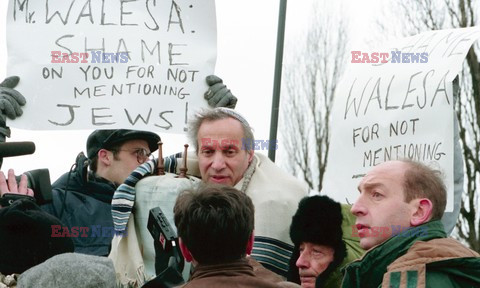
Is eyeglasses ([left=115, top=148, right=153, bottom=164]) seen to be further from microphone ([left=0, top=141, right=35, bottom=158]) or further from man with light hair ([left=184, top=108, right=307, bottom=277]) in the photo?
microphone ([left=0, top=141, right=35, bottom=158])

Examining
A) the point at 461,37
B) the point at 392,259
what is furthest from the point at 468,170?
the point at 392,259

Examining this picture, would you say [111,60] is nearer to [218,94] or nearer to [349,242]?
[218,94]

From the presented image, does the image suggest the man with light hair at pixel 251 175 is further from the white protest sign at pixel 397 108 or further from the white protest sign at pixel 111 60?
the white protest sign at pixel 397 108

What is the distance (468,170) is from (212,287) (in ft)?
38.9

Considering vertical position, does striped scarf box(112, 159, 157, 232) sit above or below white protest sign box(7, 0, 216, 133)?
below

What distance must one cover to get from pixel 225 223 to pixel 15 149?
1210 millimetres

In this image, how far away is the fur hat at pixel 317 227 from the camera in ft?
15.1

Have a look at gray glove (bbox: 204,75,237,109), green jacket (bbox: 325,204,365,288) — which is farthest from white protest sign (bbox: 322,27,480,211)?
gray glove (bbox: 204,75,237,109)

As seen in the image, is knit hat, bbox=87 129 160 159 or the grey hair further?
knit hat, bbox=87 129 160 159

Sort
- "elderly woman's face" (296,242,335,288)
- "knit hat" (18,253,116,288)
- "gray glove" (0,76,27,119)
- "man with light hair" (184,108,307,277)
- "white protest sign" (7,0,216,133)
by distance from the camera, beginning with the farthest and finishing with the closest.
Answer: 1. "white protest sign" (7,0,216,133)
2. "gray glove" (0,76,27,119)
3. "man with light hair" (184,108,307,277)
4. "elderly woman's face" (296,242,335,288)
5. "knit hat" (18,253,116,288)

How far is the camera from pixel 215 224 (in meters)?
3.59

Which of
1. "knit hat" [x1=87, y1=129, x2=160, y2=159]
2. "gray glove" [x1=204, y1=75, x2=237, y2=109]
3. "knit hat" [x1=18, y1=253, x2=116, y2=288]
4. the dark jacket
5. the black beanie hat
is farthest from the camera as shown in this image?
"knit hat" [x1=87, y1=129, x2=160, y2=159]

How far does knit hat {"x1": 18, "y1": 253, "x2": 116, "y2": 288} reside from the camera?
11.3 feet

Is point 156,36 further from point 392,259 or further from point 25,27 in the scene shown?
point 392,259
